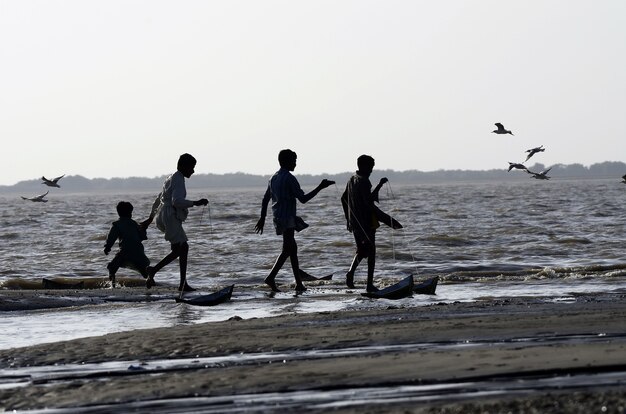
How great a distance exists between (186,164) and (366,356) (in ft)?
22.6

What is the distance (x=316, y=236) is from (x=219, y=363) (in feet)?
77.6

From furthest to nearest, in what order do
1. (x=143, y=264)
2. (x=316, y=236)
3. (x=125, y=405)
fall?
(x=316, y=236) < (x=143, y=264) < (x=125, y=405)

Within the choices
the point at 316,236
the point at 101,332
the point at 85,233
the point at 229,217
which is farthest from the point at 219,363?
the point at 229,217

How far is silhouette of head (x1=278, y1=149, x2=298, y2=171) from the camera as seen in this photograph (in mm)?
14820

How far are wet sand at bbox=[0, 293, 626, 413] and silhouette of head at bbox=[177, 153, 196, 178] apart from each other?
384 cm

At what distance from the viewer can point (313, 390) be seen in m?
7.04

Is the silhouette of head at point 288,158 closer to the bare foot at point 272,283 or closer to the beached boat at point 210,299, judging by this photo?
the bare foot at point 272,283

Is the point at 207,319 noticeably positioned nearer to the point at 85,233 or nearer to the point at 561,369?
the point at 561,369

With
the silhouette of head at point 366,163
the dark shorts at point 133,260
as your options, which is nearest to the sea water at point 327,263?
the dark shorts at point 133,260

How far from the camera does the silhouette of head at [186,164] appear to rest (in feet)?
48.0

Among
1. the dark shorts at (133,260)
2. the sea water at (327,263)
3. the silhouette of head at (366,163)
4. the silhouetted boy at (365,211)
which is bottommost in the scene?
the sea water at (327,263)

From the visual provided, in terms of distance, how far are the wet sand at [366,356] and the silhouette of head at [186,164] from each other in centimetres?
384

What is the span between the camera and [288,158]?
14.8 meters

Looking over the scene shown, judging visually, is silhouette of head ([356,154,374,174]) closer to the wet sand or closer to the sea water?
the sea water
